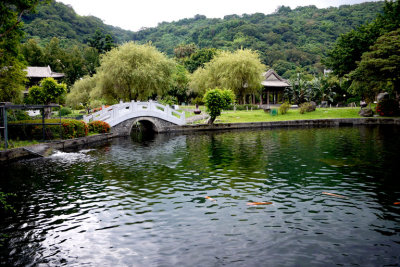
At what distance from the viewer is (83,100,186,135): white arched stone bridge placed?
95.3ft

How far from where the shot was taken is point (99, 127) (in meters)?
27.2

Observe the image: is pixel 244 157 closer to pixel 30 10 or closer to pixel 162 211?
pixel 162 211

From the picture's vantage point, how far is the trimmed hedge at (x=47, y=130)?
64.9ft

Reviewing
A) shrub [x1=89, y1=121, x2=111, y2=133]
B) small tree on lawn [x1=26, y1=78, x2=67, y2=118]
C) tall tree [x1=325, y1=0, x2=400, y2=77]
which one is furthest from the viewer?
tall tree [x1=325, y1=0, x2=400, y2=77]

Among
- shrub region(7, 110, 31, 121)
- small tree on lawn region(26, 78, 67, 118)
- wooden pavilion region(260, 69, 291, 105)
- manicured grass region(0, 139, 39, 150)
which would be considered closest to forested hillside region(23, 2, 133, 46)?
small tree on lawn region(26, 78, 67, 118)

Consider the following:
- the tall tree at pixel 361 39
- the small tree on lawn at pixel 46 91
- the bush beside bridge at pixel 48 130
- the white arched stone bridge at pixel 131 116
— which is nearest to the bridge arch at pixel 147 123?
the white arched stone bridge at pixel 131 116

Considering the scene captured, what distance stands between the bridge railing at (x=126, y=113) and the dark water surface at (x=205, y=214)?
14070 millimetres

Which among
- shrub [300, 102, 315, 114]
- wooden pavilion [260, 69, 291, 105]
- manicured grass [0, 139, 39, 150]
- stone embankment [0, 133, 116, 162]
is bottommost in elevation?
stone embankment [0, 133, 116, 162]

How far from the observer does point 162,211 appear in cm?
836

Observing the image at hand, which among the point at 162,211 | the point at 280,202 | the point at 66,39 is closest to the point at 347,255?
the point at 280,202

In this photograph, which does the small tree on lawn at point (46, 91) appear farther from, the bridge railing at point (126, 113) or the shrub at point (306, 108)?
the shrub at point (306, 108)

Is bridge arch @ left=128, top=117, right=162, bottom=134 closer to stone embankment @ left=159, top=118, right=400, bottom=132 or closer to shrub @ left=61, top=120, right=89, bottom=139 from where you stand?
stone embankment @ left=159, top=118, right=400, bottom=132

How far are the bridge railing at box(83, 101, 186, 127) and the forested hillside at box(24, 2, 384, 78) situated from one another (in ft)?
188

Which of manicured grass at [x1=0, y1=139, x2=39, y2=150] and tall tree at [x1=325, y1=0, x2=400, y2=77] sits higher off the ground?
tall tree at [x1=325, y1=0, x2=400, y2=77]
